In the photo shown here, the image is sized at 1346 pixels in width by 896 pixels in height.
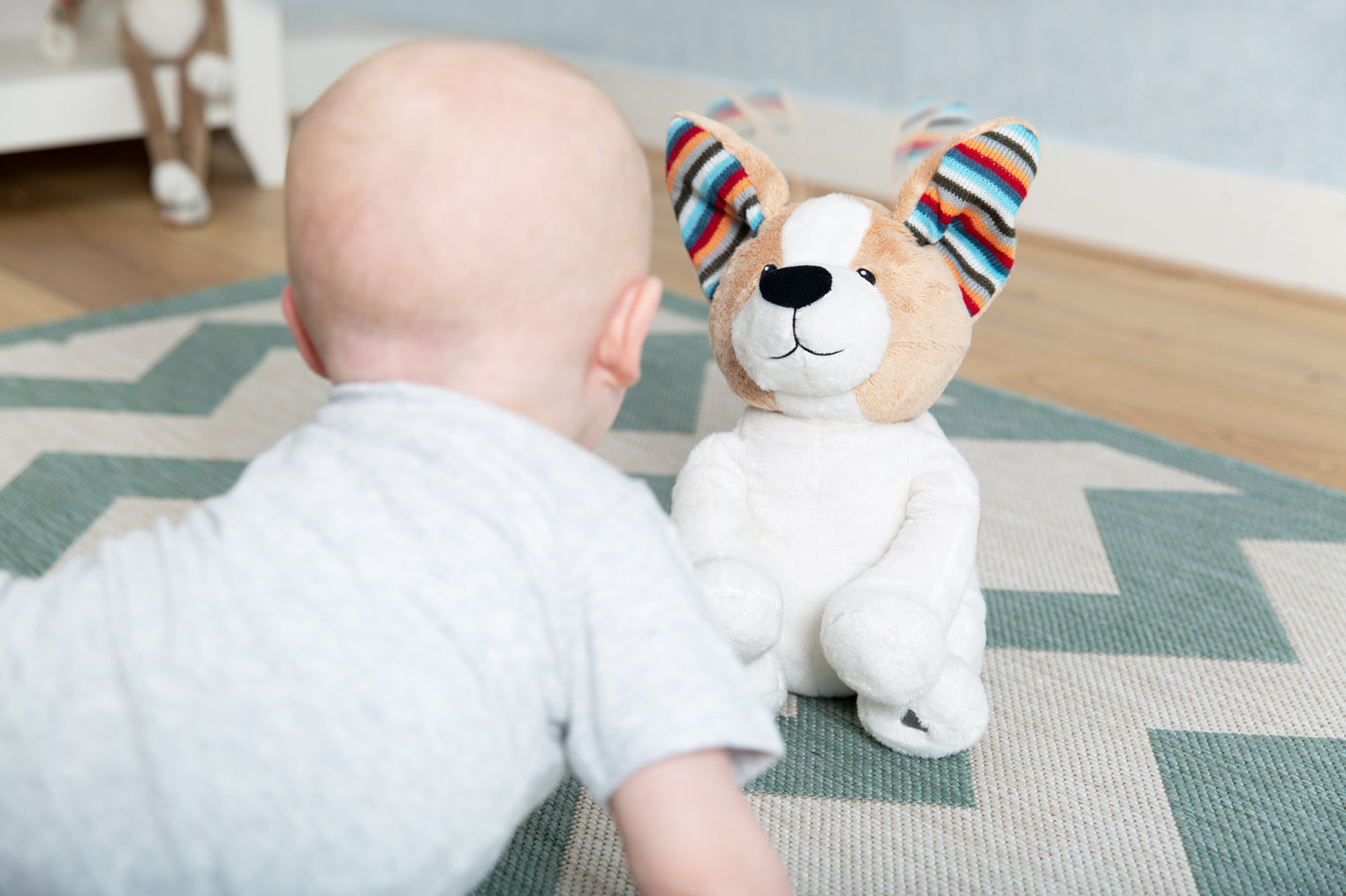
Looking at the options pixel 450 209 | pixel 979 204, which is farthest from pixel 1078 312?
pixel 450 209

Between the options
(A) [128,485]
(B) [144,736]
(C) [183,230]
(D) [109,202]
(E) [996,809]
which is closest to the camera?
(B) [144,736]

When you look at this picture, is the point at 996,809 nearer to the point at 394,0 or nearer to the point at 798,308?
the point at 798,308

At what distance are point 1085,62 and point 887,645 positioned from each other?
1462 millimetres

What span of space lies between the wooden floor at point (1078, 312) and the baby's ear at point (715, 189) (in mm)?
676

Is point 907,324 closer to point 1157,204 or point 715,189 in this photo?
point 715,189

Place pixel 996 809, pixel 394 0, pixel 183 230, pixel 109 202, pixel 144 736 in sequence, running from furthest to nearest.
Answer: pixel 394 0 → pixel 109 202 → pixel 183 230 → pixel 996 809 → pixel 144 736

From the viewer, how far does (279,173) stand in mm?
2143

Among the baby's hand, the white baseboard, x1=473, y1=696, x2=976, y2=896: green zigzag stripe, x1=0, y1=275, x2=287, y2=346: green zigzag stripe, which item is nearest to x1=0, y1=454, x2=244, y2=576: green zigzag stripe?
x1=0, y1=275, x2=287, y2=346: green zigzag stripe

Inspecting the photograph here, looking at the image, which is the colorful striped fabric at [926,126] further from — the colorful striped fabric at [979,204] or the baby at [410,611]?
the baby at [410,611]

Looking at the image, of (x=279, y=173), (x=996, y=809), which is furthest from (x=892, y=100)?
(x=996, y=809)

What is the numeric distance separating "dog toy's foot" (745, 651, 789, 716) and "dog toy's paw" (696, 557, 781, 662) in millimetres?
28

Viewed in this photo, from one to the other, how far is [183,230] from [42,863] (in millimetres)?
1659

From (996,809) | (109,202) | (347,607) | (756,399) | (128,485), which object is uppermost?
(347,607)

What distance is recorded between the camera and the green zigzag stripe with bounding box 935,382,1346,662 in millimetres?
876
